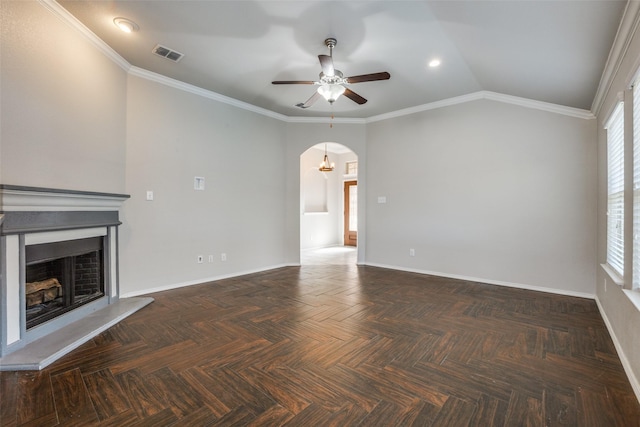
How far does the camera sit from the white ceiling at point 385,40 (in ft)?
7.93

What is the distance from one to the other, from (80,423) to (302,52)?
345cm

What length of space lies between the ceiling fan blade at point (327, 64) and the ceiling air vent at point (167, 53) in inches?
67.4

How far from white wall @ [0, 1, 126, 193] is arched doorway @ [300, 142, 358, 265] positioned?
5132mm

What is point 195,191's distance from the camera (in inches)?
170

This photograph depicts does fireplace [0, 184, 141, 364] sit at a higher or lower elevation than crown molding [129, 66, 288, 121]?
lower

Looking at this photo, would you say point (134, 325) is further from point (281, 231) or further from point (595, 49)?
point (595, 49)

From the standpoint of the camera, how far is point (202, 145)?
4395mm

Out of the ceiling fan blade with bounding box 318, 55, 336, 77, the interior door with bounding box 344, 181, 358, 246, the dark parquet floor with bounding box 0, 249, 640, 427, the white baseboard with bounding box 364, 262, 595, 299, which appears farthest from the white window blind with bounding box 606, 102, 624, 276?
the interior door with bounding box 344, 181, 358, 246

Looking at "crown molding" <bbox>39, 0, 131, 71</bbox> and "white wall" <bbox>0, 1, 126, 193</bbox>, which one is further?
"crown molding" <bbox>39, 0, 131, 71</bbox>

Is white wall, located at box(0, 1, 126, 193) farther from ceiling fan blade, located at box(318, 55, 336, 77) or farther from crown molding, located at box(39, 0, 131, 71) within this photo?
ceiling fan blade, located at box(318, 55, 336, 77)

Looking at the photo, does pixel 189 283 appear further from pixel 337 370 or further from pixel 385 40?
pixel 385 40

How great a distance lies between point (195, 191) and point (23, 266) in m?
2.18

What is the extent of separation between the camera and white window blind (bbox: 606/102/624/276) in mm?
2607

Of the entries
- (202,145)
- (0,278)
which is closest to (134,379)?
(0,278)
